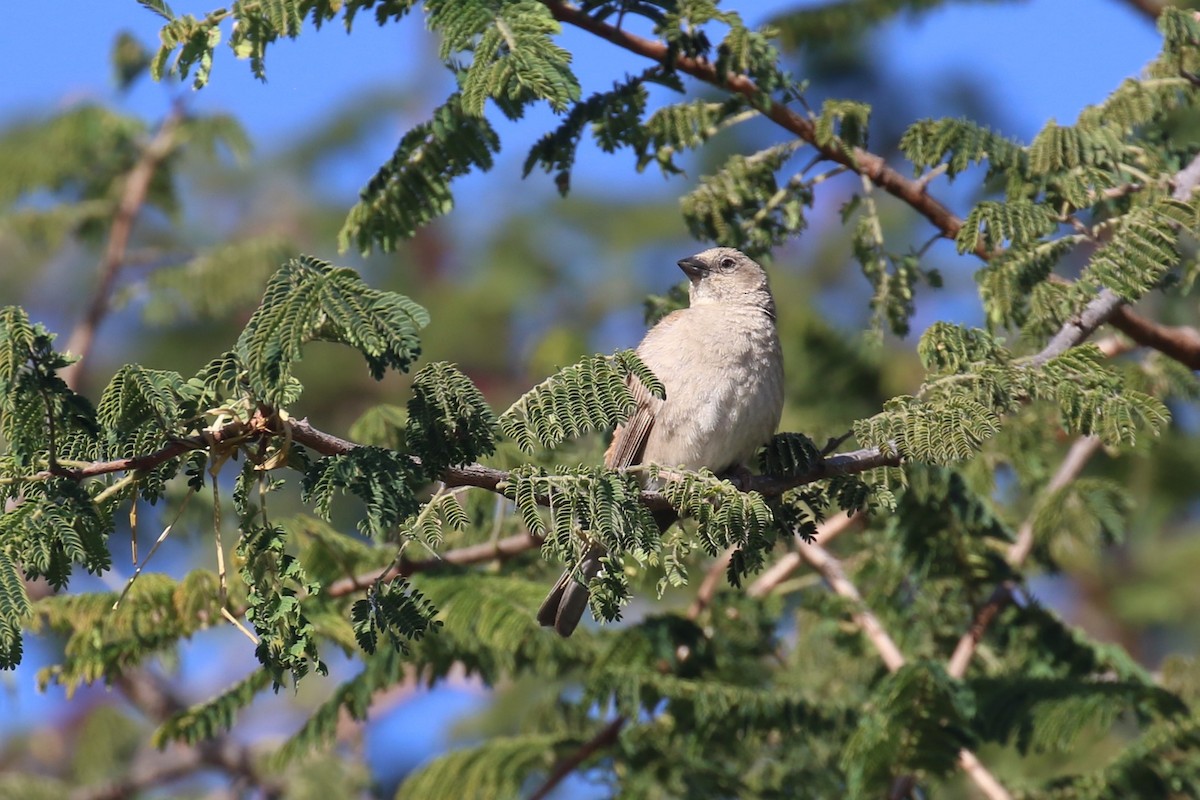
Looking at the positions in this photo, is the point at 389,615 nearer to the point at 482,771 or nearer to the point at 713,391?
the point at 713,391

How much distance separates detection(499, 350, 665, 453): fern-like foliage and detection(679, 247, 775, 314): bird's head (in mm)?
1970

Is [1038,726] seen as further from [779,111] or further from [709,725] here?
[779,111]

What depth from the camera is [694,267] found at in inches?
215

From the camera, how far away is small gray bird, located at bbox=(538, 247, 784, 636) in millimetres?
4609

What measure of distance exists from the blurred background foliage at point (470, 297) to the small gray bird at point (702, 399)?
0.22 metres

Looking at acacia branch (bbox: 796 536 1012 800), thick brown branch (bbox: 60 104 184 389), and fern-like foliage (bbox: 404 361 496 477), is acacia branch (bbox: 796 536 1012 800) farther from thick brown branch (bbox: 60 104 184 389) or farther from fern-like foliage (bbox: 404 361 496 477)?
thick brown branch (bbox: 60 104 184 389)

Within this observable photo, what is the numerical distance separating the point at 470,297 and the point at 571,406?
27.4ft

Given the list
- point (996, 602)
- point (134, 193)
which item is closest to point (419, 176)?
point (996, 602)

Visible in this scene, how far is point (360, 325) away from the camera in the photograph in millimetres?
2674

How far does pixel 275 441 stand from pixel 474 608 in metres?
2.05

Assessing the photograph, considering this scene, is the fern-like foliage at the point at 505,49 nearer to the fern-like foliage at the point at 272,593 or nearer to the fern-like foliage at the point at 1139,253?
the fern-like foliage at the point at 272,593

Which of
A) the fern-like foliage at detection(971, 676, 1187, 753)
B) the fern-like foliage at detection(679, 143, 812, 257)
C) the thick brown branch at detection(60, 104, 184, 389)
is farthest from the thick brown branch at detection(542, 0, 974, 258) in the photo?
the thick brown branch at detection(60, 104, 184, 389)

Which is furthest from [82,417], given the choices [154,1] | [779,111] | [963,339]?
[779,111]

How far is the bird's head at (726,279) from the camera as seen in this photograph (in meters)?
5.17
